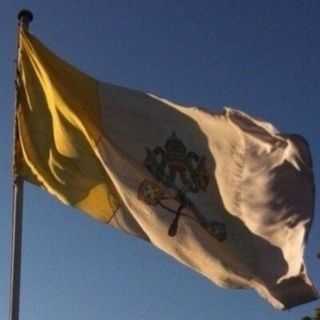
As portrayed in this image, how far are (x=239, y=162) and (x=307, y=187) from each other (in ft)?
3.38

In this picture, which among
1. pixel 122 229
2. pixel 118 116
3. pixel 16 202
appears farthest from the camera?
pixel 118 116

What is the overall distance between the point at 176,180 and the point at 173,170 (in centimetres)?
14

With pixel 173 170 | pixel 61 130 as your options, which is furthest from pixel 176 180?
pixel 61 130

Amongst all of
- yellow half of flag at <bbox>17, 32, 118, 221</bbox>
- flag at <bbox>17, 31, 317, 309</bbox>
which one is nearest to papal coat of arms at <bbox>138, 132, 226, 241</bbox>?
flag at <bbox>17, 31, 317, 309</bbox>

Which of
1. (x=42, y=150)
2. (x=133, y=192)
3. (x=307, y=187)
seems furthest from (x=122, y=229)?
(x=307, y=187)

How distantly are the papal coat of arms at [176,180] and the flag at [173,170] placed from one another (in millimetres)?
13

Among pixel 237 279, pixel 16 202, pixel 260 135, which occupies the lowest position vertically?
pixel 237 279

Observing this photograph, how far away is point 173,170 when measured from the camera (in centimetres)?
1327

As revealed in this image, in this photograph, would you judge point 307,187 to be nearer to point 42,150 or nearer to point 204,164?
point 204,164

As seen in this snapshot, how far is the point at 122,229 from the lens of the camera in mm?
12859

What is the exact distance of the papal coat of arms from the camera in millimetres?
12898

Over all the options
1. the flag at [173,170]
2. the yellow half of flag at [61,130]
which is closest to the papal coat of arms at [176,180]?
the flag at [173,170]

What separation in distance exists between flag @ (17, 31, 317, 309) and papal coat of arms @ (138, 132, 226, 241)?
0.04ft

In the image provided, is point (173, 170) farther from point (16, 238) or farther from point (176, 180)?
point (16, 238)
